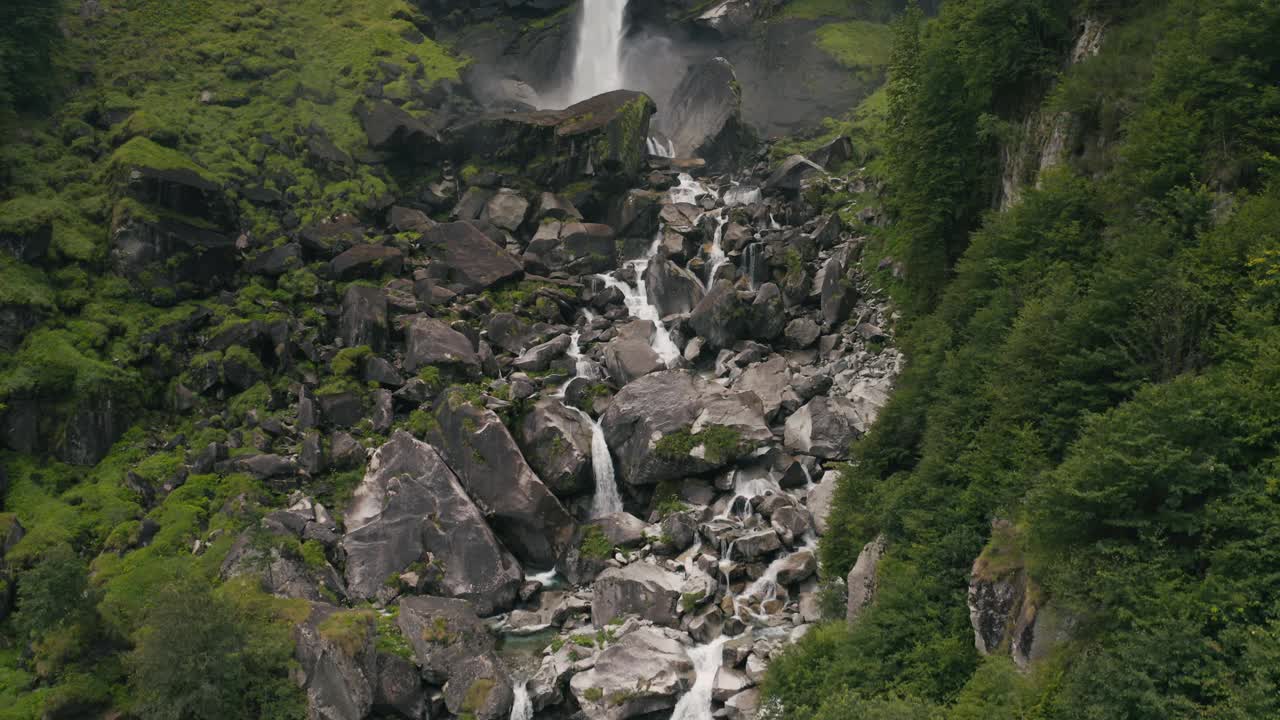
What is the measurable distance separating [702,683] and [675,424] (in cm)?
1536

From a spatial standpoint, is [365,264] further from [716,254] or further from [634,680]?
[634,680]

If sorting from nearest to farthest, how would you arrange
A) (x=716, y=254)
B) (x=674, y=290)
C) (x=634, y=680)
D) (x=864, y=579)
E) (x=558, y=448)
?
(x=864, y=579)
(x=634, y=680)
(x=558, y=448)
(x=674, y=290)
(x=716, y=254)

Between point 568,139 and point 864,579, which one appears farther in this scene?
point 568,139

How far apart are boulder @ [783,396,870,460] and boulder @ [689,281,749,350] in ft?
29.8

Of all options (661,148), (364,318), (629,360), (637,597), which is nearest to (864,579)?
(637,597)

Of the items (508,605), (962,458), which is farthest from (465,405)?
(962,458)

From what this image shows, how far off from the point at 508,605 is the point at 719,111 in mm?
54030

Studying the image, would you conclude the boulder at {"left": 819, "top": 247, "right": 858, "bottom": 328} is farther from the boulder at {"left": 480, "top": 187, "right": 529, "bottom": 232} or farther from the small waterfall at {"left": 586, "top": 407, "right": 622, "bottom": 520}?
the boulder at {"left": 480, "top": 187, "right": 529, "bottom": 232}

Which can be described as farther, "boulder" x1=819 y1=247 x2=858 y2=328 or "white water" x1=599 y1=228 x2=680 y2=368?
"white water" x1=599 y1=228 x2=680 y2=368

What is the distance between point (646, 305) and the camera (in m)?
56.2

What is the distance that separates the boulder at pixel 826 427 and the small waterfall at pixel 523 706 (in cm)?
1843

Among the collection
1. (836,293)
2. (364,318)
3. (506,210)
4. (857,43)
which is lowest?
(364,318)

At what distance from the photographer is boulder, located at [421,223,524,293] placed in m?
55.9

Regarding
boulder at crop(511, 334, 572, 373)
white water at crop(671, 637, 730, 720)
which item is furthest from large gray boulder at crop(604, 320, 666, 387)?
white water at crop(671, 637, 730, 720)
